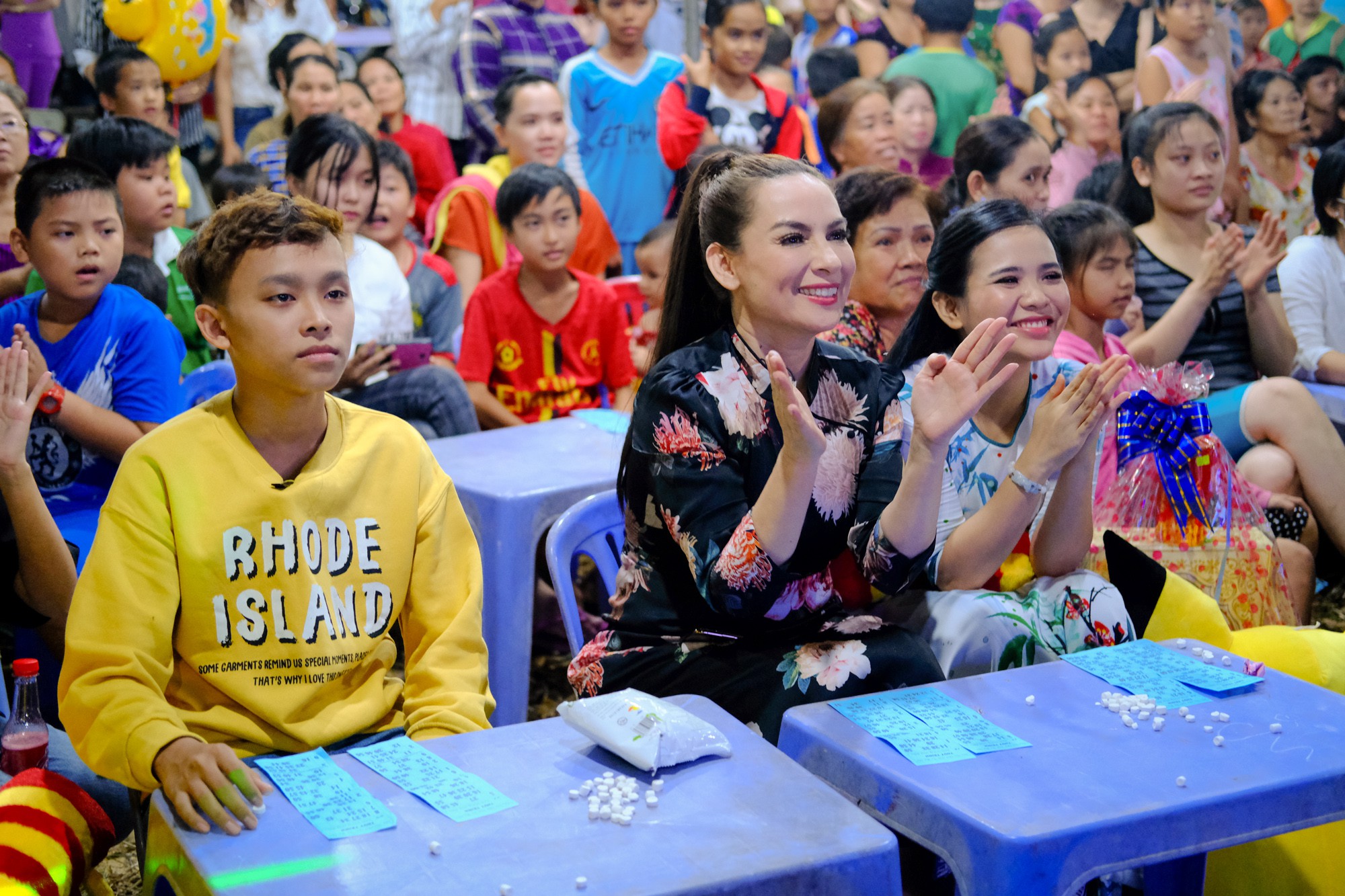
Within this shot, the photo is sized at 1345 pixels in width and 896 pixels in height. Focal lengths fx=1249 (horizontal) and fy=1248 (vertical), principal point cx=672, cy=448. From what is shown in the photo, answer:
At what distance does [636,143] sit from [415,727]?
3.99m

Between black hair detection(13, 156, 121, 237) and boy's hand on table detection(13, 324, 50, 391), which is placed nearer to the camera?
boy's hand on table detection(13, 324, 50, 391)

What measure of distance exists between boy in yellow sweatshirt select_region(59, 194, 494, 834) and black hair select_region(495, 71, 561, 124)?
3.20 meters

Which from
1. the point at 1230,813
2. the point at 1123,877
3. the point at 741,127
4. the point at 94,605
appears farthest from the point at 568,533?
the point at 741,127

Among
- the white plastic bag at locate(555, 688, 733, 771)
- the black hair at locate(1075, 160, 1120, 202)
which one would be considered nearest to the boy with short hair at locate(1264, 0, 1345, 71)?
the black hair at locate(1075, 160, 1120, 202)

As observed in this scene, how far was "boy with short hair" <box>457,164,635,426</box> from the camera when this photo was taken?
3.80 metres

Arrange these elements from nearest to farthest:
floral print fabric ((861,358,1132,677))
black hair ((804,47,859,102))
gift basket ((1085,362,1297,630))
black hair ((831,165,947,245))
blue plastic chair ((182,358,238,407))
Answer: floral print fabric ((861,358,1132,677)), gift basket ((1085,362,1297,630)), black hair ((831,165,947,245)), blue plastic chair ((182,358,238,407)), black hair ((804,47,859,102))

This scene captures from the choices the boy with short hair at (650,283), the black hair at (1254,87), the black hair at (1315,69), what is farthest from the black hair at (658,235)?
the black hair at (1315,69)

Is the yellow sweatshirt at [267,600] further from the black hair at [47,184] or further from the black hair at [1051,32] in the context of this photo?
the black hair at [1051,32]

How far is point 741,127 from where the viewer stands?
202 inches

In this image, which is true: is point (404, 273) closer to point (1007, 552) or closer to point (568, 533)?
point (568, 533)

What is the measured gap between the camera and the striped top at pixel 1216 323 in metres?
3.89

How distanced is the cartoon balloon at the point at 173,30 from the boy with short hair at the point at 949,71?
304cm

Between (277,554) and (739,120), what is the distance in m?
3.78

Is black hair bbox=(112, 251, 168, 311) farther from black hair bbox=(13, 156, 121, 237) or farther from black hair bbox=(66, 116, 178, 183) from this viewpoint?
black hair bbox=(13, 156, 121, 237)
